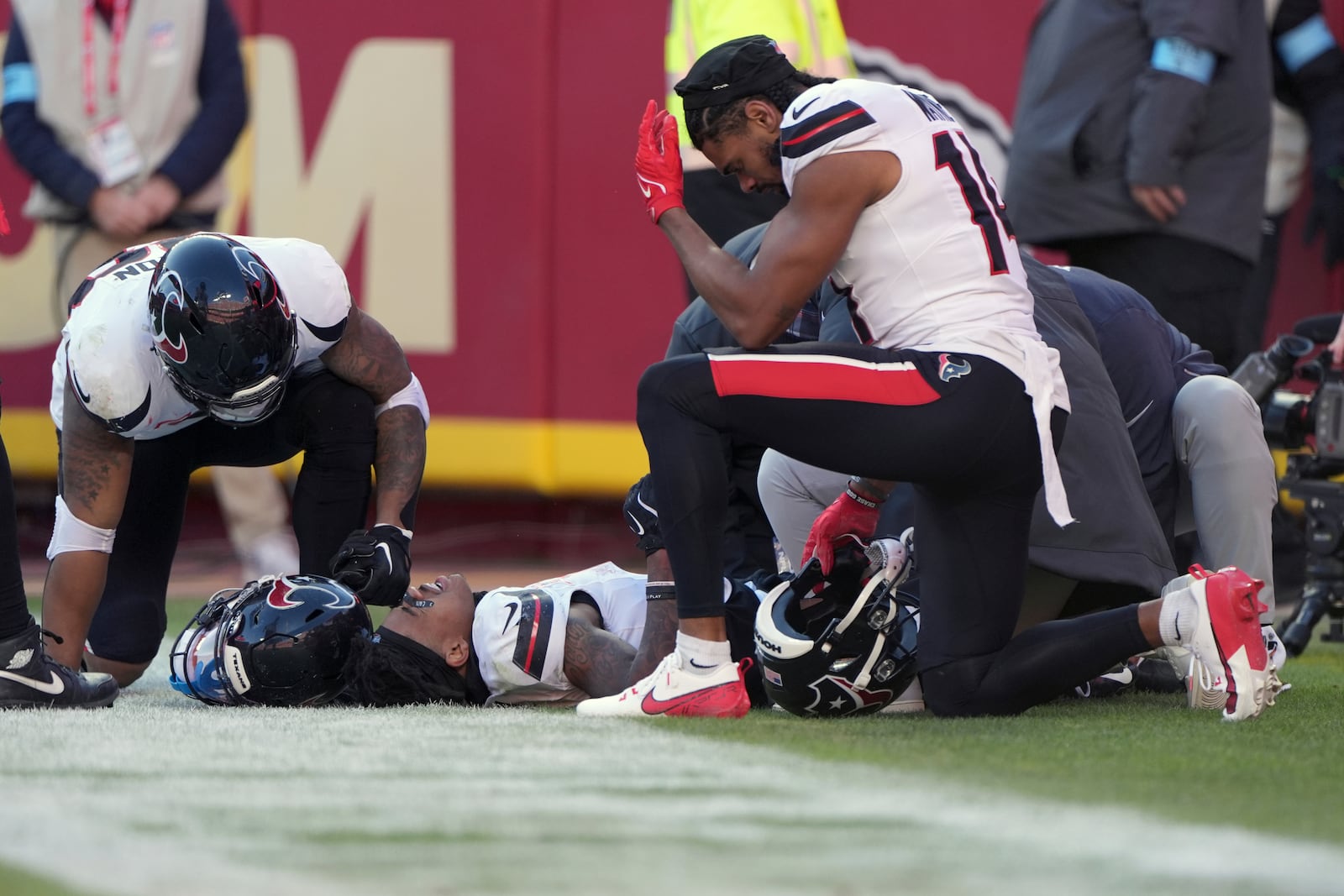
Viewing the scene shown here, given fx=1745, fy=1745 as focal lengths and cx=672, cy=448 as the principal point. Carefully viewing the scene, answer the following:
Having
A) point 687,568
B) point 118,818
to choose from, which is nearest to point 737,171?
point 687,568

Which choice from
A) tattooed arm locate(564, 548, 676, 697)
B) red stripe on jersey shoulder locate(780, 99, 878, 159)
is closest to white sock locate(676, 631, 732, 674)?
tattooed arm locate(564, 548, 676, 697)

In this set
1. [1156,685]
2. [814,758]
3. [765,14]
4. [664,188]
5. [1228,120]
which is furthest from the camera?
[1228,120]

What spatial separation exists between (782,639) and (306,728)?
2.87 feet

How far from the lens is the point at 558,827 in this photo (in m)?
2.13

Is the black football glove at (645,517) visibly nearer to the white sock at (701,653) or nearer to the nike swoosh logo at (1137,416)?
the white sock at (701,653)

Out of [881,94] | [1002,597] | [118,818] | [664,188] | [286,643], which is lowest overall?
[286,643]

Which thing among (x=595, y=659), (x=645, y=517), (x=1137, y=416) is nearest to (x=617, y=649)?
(x=595, y=659)

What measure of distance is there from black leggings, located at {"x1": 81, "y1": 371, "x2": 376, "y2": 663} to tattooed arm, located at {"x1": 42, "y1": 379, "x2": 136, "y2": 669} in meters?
0.42

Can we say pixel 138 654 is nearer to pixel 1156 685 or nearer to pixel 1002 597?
pixel 1002 597

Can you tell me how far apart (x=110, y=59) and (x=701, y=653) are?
444cm

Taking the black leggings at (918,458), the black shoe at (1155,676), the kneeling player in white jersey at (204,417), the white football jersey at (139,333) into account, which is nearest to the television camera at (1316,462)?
the black shoe at (1155,676)

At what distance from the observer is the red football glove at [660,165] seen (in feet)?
11.0

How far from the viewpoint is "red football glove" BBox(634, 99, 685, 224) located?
3361 millimetres

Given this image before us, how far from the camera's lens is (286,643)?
3471 mm
